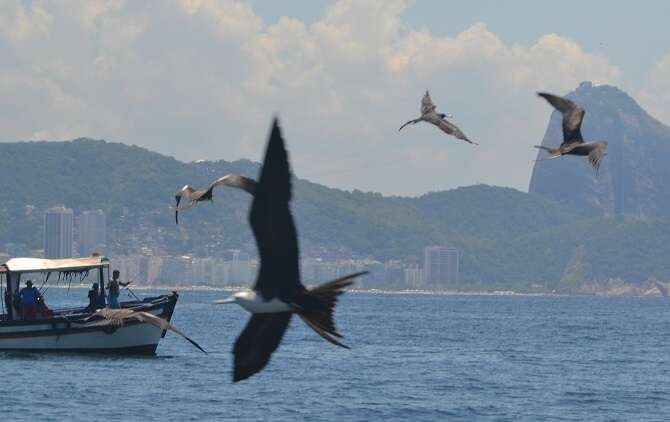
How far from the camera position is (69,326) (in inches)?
2149

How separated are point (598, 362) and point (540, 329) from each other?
4364 centimetres

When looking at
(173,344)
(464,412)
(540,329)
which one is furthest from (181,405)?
(540,329)

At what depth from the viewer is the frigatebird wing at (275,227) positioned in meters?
12.5

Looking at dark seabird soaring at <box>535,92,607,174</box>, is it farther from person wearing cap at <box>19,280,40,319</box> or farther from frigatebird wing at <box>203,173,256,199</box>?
person wearing cap at <box>19,280,40,319</box>

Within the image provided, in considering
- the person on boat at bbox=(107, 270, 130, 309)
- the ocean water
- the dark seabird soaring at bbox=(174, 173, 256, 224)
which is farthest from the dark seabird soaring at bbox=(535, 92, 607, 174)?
the person on boat at bbox=(107, 270, 130, 309)

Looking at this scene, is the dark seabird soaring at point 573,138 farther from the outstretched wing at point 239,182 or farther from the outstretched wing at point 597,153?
the outstretched wing at point 239,182

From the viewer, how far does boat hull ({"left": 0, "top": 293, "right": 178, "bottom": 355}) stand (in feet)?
178

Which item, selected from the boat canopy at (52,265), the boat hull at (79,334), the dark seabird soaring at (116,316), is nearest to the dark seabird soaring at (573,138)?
the dark seabird soaring at (116,316)

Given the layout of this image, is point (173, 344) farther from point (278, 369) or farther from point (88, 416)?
point (88, 416)

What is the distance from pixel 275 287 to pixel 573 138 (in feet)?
37.3

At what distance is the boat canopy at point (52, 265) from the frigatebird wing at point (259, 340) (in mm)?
38756

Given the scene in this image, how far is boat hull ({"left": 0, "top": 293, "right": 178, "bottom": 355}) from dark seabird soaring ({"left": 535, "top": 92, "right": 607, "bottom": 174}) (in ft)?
105

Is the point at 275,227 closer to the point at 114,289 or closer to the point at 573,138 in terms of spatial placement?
the point at 573,138

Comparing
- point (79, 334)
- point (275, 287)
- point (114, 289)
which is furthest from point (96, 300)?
point (275, 287)
